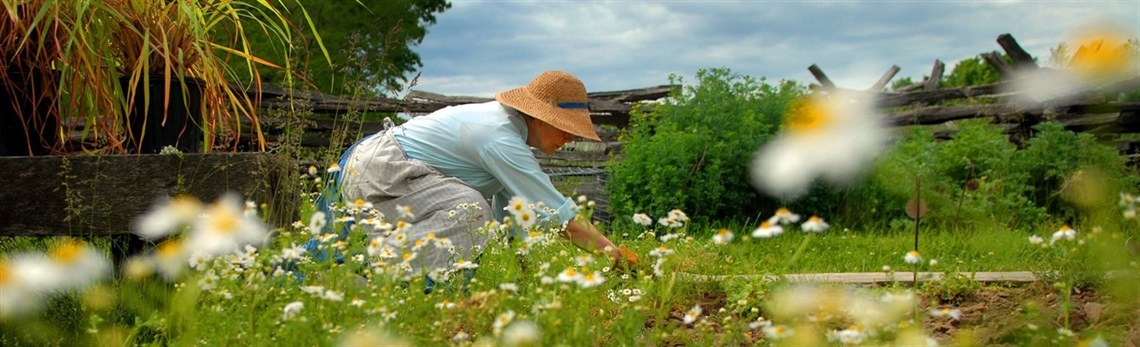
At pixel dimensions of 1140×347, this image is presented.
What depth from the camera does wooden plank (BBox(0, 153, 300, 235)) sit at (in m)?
2.84

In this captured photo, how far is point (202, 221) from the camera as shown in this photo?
2.44 metres

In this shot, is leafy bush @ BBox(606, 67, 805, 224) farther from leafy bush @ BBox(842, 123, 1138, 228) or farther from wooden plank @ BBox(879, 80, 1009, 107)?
wooden plank @ BBox(879, 80, 1009, 107)

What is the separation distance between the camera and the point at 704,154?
5.31 m

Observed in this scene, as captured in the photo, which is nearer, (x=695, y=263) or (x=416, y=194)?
(x=416, y=194)

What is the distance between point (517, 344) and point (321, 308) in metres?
0.76

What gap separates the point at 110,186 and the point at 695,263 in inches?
76.5

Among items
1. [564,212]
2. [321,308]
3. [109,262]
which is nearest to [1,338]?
[109,262]

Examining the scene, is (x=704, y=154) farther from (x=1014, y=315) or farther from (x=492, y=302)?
(x=492, y=302)

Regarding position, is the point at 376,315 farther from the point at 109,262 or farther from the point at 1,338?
the point at 109,262

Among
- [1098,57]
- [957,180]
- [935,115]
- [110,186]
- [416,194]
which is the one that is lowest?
A: [957,180]

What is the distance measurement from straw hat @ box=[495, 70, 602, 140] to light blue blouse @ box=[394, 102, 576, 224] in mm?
77

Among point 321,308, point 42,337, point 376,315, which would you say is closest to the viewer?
point 376,315

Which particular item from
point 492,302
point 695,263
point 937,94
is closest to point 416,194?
point 695,263

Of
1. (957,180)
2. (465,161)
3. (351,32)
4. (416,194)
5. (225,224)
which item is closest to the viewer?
(225,224)
